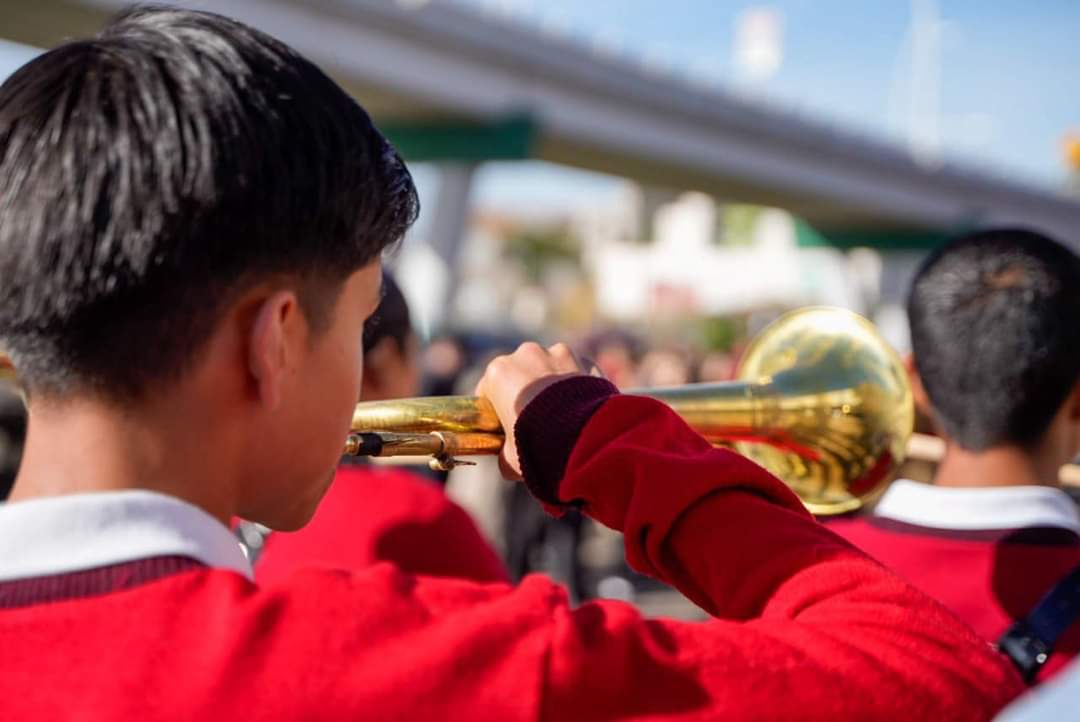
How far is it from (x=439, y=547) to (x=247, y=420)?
1435mm

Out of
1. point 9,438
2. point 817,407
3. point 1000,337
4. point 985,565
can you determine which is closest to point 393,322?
point 817,407

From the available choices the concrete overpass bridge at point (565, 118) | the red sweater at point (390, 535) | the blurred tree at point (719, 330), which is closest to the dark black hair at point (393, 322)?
the red sweater at point (390, 535)

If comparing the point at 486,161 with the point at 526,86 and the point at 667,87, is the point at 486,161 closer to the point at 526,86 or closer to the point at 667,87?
the point at 526,86

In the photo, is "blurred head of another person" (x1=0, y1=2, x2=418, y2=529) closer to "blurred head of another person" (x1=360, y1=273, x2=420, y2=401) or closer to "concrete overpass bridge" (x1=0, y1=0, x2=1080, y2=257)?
"blurred head of another person" (x1=360, y1=273, x2=420, y2=401)

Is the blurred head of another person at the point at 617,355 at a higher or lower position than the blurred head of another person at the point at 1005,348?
lower

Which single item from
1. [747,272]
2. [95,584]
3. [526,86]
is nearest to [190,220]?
[95,584]

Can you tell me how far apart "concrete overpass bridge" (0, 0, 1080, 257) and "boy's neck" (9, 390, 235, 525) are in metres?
11.7

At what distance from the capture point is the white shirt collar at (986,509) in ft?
6.69

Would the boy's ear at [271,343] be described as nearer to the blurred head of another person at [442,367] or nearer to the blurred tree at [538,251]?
the blurred head of another person at [442,367]

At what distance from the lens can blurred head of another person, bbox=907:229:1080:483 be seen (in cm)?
220

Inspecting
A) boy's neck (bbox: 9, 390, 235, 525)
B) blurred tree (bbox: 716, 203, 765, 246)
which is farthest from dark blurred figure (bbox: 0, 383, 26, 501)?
blurred tree (bbox: 716, 203, 765, 246)

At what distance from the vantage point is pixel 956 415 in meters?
2.24

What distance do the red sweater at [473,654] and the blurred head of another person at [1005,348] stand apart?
1164 millimetres

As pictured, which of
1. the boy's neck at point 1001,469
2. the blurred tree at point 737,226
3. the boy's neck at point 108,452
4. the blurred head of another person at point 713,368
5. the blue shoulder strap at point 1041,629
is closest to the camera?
the boy's neck at point 108,452
